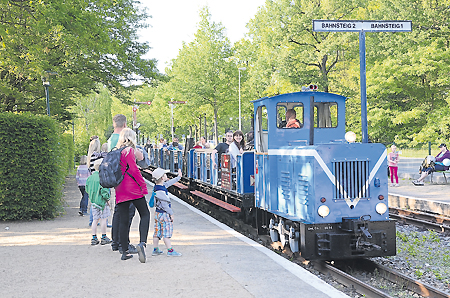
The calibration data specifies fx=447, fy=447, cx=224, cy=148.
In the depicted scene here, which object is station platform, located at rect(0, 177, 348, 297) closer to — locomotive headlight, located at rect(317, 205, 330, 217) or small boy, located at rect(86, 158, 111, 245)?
small boy, located at rect(86, 158, 111, 245)

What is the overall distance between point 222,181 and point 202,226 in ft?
8.10

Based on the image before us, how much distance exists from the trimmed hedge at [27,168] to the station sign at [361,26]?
22.2 ft

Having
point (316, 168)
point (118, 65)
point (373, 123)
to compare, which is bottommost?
point (316, 168)

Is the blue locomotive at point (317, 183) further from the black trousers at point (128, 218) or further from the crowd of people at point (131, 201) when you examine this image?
the black trousers at point (128, 218)

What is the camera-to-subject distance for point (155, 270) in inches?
244

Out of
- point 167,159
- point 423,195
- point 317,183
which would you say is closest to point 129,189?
point 317,183

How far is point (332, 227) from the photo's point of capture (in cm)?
695

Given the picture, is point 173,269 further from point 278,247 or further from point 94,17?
point 94,17

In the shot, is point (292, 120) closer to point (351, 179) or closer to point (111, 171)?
point (351, 179)

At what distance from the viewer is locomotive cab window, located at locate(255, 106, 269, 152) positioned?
8.93 meters

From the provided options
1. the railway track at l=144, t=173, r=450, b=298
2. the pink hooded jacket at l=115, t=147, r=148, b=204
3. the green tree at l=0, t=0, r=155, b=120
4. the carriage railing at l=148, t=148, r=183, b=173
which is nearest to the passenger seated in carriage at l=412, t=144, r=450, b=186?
the railway track at l=144, t=173, r=450, b=298

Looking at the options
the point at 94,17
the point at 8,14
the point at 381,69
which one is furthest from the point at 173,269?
the point at 381,69

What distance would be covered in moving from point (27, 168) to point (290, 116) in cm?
622

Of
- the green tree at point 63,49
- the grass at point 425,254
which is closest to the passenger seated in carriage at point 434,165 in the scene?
the grass at point 425,254
